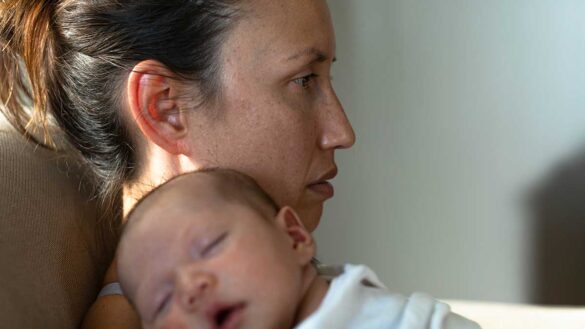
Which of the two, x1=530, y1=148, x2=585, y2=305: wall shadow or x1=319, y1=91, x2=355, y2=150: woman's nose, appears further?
x1=530, y1=148, x2=585, y2=305: wall shadow

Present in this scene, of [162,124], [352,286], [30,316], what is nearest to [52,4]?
[162,124]

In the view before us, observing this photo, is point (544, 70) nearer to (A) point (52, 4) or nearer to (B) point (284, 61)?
(B) point (284, 61)

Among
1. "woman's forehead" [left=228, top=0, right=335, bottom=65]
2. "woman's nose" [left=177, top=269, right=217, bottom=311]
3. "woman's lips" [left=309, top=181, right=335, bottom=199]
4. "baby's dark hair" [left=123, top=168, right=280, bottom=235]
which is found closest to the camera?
"woman's nose" [left=177, top=269, right=217, bottom=311]

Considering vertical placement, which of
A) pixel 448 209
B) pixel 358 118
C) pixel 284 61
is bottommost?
pixel 448 209

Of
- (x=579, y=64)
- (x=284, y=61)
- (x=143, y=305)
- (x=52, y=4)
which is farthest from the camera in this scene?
(x=579, y=64)

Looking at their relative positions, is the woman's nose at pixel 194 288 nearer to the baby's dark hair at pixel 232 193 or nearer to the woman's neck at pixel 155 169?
the baby's dark hair at pixel 232 193

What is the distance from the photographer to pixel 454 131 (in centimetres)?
243

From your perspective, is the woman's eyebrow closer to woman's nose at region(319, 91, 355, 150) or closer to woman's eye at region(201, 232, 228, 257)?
woman's nose at region(319, 91, 355, 150)

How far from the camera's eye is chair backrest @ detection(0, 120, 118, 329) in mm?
1210

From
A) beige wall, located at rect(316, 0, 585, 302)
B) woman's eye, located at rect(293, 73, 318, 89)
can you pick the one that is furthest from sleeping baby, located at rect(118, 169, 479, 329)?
beige wall, located at rect(316, 0, 585, 302)

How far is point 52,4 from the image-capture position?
1495 mm

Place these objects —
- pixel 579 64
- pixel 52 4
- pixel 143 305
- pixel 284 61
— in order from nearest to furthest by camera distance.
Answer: pixel 143 305 < pixel 284 61 < pixel 52 4 < pixel 579 64

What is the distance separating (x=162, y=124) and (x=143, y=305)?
0.42 metres

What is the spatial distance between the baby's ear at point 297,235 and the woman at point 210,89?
26 cm
